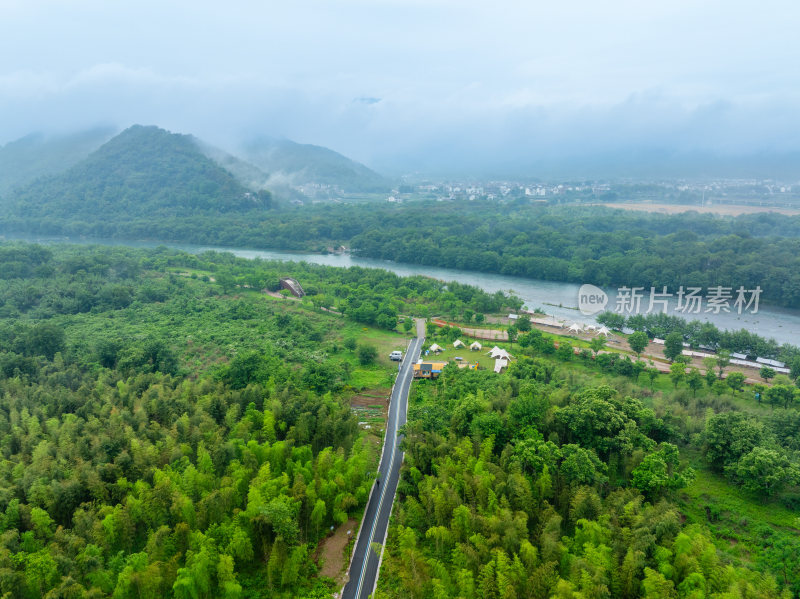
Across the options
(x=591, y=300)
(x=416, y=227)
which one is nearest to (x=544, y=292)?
(x=591, y=300)

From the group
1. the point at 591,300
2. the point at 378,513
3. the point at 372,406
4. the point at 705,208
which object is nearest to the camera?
the point at 378,513

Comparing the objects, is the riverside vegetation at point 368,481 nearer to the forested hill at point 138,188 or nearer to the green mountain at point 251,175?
the forested hill at point 138,188

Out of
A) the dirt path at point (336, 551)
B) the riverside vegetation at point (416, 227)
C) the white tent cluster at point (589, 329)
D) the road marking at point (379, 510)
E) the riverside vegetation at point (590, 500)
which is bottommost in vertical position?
the dirt path at point (336, 551)

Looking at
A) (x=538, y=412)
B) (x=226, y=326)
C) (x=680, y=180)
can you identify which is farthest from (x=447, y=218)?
(x=680, y=180)

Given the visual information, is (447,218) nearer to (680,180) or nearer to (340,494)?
(340,494)

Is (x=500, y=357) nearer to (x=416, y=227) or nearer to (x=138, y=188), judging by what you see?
(x=416, y=227)

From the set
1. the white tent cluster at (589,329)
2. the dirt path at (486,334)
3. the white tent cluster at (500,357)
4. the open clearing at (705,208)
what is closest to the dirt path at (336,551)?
the white tent cluster at (500,357)
